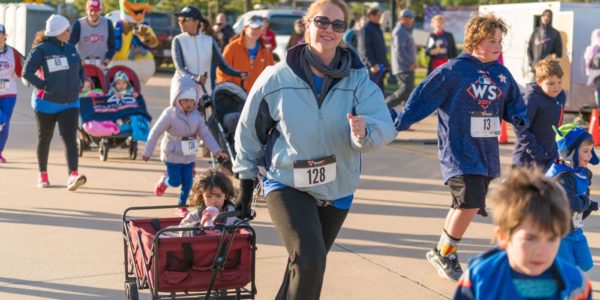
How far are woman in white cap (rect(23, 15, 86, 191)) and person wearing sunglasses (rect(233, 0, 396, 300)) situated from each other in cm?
555

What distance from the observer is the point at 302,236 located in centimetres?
511

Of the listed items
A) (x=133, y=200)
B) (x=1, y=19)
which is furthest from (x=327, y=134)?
(x=1, y=19)

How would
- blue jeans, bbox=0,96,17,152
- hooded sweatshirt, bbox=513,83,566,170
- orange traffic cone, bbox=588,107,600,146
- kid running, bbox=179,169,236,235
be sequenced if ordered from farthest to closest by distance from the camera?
orange traffic cone, bbox=588,107,600,146 → blue jeans, bbox=0,96,17,152 → hooded sweatshirt, bbox=513,83,566,170 → kid running, bbox=179,169,236,235

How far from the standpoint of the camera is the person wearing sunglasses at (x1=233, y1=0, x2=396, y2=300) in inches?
208

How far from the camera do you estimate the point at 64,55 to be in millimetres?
10844

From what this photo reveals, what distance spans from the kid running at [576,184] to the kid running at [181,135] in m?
3.78

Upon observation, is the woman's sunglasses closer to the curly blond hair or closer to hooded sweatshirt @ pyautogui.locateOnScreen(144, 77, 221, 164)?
the curly blond hair

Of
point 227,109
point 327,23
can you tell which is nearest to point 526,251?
point 327,23

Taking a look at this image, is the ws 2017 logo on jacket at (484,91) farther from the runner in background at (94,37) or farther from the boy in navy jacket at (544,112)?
the runner in background at (94,37)

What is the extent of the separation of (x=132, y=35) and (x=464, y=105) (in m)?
9.50

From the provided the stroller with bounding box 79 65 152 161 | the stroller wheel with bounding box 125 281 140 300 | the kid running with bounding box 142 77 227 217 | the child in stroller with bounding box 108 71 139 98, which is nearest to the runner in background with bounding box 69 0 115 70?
the stroller with bounding box 79 65 152 161

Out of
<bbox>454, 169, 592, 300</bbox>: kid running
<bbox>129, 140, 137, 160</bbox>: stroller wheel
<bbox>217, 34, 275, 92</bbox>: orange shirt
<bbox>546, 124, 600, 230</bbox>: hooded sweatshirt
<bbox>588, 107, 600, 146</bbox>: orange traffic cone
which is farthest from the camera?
<bbox>588, 107, 600, 146</bbox>: orange traffic cone

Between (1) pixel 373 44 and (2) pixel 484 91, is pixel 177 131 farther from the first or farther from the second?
(1) pixel 373 44

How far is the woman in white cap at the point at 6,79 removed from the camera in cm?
1218
